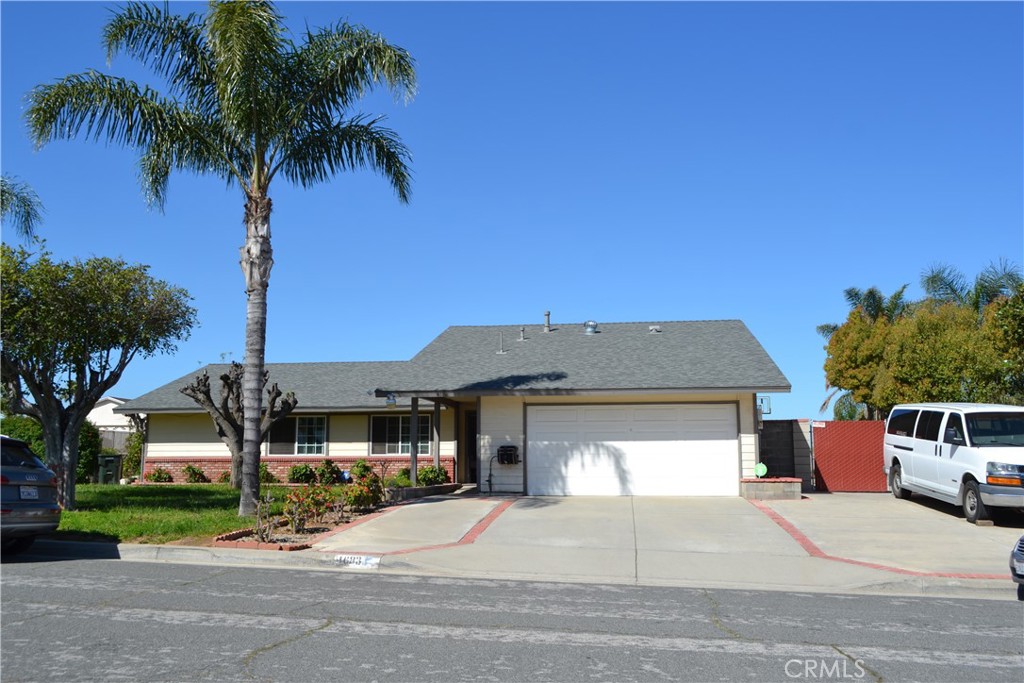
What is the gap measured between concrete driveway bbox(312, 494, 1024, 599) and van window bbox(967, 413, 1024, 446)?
1498mm

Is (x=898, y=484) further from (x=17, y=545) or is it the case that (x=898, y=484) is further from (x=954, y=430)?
(x=17, y=545)

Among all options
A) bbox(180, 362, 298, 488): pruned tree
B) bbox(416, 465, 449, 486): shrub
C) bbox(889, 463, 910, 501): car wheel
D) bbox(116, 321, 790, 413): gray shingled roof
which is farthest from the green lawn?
bbox(889, 463, 910, 501): car wheel

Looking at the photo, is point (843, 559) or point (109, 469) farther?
point (109, 469)

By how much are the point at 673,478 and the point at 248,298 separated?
10.0 meters

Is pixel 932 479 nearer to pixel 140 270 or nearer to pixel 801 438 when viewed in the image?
pixel 801 438

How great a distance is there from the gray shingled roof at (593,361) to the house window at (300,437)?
5.26 metres

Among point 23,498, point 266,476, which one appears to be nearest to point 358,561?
point 23,498

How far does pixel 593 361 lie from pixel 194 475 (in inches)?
540

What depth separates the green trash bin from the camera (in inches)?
1033

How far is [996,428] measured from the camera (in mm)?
14477

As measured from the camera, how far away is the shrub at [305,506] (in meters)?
13.4

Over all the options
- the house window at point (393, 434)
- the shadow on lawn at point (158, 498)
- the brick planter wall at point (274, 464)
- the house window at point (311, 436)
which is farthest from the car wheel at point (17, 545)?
the house window at point (311, 436)

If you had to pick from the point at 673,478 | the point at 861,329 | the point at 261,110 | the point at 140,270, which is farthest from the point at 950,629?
the point at 861,329

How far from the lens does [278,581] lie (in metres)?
9.83
